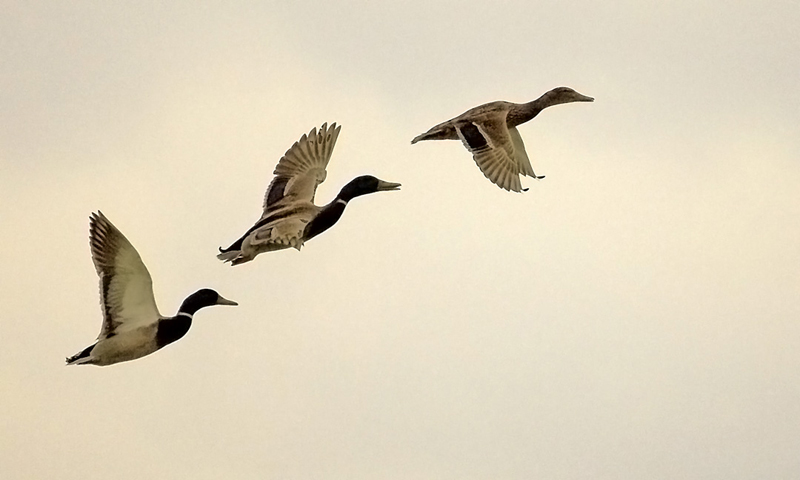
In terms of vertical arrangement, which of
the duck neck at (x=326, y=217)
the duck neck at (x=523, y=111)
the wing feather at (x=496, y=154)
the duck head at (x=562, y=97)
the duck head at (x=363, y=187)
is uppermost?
the duck head at (x=562, y=97)

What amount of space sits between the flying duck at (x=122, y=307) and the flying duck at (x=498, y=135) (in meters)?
6.29

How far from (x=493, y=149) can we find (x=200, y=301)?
608cm

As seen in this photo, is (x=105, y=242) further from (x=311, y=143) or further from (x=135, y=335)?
(x=311, y=143)

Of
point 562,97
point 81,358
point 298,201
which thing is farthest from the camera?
point 562,97

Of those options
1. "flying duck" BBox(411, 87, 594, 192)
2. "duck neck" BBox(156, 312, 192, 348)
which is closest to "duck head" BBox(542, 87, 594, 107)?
"flying duck" BBox(411, 87, 594, 192)

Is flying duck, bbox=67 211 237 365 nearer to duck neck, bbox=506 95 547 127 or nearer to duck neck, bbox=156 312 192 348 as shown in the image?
duck neck, bbox=156 312 192 348

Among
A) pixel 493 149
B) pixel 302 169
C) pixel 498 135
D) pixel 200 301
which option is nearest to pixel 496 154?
pixel 493 149

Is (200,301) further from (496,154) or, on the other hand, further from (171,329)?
(496,154)

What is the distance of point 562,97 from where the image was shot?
2892 centimetres

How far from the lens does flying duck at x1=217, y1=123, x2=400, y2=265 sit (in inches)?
957

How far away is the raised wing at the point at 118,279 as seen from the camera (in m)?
22.6

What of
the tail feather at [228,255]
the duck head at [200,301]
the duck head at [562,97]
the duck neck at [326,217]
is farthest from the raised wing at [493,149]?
the duck head at [200,301]

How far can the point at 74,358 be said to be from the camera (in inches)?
888

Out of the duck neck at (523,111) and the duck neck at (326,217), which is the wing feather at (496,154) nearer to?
the duck neck at (523,111)
